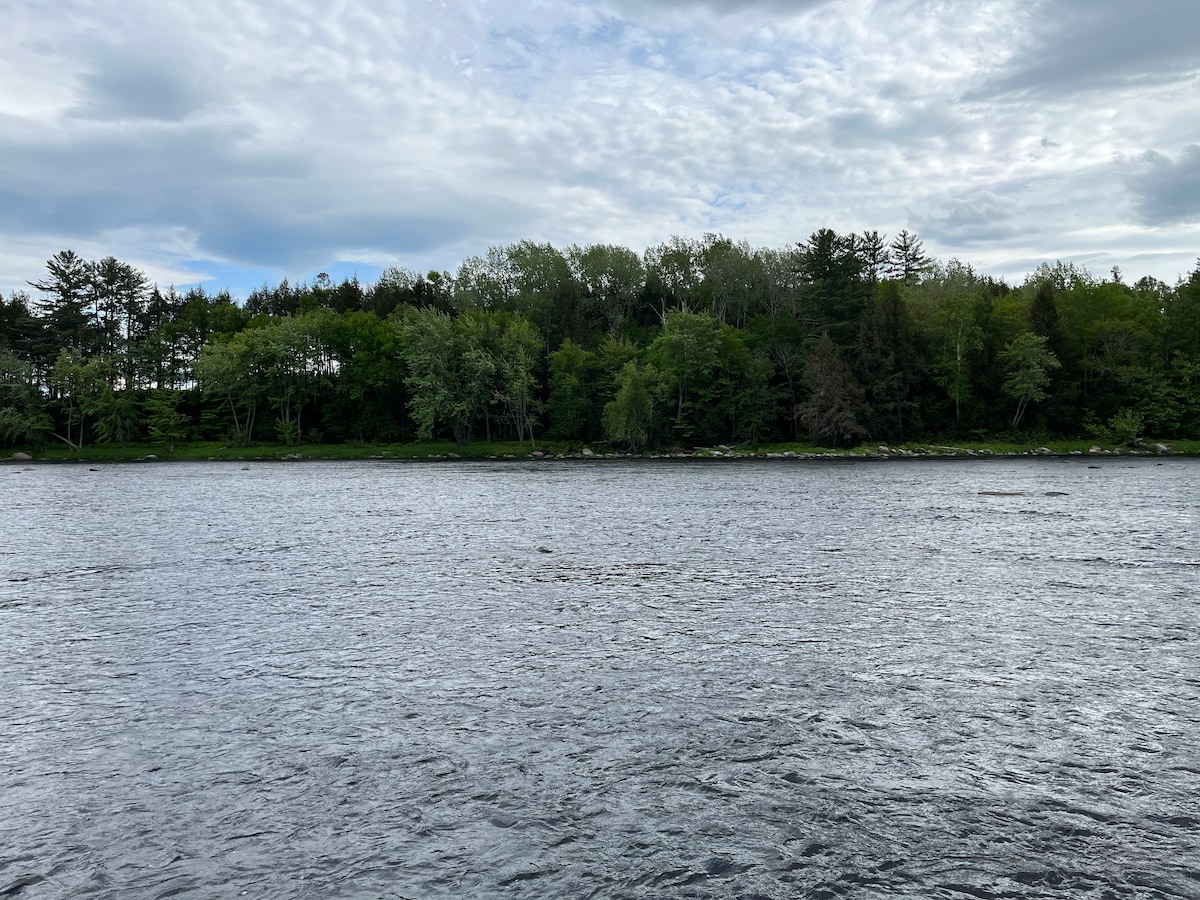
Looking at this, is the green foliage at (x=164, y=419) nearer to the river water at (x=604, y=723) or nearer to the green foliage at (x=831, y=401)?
the green foliage at (x=831, y=401)

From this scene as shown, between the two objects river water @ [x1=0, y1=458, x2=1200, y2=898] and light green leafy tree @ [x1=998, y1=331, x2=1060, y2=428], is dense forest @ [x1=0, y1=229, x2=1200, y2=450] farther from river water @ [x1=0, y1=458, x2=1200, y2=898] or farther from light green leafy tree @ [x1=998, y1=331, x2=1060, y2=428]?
river water @ [x1=0, y1=458, x2=1200, y2=898]

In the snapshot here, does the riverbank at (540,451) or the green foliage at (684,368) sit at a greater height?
the green foliage at (684,368)

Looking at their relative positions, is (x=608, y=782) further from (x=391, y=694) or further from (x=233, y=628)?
(x=233, y=628)

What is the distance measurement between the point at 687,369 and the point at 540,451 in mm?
22158

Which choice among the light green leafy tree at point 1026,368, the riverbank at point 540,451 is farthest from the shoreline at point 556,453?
the light green leafy tree at point 1026,368

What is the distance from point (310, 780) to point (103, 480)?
227ft

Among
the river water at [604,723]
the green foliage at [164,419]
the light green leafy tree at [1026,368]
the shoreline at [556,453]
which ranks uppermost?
the light green leafy tree at [1026,368]

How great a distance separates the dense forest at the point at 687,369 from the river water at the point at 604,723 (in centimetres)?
8238

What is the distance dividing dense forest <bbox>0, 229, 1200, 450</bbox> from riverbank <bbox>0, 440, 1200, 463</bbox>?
2589 millimetres

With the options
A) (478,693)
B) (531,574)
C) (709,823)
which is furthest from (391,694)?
(531,574)

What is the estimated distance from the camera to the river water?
7.41 meters

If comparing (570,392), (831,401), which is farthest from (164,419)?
(831,401)

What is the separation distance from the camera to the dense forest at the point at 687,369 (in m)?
105

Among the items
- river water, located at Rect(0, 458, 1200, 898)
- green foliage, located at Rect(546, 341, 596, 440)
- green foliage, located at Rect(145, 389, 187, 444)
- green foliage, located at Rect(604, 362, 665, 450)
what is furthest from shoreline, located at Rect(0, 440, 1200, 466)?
river water, located at Rect(0, 458, 1200, 898)
